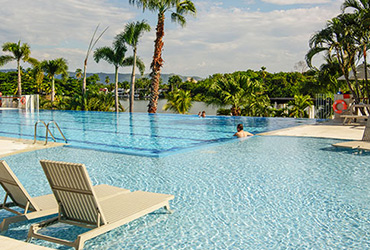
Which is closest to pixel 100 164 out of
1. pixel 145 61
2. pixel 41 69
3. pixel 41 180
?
pixel 41 180

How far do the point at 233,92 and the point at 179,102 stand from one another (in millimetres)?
4330

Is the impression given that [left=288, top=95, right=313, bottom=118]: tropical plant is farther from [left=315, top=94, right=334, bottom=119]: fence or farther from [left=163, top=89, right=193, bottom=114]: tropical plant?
[left=163, top=89, right=193, bottom=114]: tropical plant

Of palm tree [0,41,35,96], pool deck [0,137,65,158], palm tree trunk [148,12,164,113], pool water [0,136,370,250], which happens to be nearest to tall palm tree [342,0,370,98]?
pool water [0,136,370,250]

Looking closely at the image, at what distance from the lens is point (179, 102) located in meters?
25.6

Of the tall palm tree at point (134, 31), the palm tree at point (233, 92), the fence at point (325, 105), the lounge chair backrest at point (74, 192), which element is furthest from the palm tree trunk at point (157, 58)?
the lounge chair backrest at point (74, 192)

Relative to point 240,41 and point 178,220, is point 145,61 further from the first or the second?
point 178,220

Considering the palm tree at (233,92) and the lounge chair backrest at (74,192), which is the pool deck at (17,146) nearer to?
the lounge chair backrest at (74,192)

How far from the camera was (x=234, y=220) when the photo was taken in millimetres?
4613

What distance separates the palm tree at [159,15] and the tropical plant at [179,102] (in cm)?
139

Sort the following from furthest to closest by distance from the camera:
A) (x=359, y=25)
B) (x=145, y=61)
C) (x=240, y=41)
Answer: (x=240, y=41), (x=145, y=61), (x=359, y=25)

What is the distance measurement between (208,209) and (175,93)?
69.7 ft

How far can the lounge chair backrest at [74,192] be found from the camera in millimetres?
3473

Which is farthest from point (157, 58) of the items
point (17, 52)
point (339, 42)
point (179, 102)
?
point (17, 52)

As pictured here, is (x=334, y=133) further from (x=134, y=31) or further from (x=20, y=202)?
(x=134, y=31)
